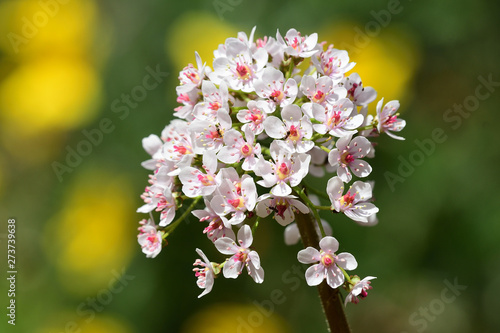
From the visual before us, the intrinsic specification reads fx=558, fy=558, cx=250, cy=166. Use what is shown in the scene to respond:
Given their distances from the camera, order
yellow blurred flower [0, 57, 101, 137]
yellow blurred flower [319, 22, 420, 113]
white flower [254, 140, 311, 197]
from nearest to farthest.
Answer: white flower [254, 140, 311, 197] < yellow blurred flower [319, 22, 420, 113] < yellow blurred flower [0, 57, 101, 137]

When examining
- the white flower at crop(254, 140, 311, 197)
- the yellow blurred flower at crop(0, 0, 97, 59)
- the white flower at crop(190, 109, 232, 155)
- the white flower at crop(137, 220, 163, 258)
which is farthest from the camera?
the yellow blurred flower at crop(0, 0, 97, 59)

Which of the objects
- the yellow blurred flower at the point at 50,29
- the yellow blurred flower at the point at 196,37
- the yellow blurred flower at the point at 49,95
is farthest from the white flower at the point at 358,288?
the yellow blurred flower at the point at 50,29

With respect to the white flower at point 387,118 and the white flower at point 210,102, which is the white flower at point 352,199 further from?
the white flower at point 210,102

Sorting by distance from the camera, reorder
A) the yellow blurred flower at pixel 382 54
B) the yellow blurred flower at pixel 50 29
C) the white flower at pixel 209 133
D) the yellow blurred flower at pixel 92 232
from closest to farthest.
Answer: the white flower at pixel 209 133 < the yellow blurred flower at pixel 92 232 < the yellow blurred flower at pixel 382 54 < the yellow blurred flower at pixel 50 29

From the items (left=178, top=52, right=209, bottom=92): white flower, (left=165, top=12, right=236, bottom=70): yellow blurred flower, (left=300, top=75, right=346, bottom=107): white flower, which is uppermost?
(left=165, top=12, right=236, bottom=70): yellow blurred flower

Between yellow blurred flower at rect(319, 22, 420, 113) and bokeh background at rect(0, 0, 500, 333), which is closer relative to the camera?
bokeh background at rect(0, 0, 500, 333)

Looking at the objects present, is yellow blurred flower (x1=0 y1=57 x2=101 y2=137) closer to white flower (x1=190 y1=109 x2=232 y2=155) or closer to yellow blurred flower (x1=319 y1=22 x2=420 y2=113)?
yellow blurred flower (x1=319 y1=22 x2=420 y2=113)

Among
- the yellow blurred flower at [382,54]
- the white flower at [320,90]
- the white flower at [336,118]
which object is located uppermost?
the yellow blurred flower at [382,54]

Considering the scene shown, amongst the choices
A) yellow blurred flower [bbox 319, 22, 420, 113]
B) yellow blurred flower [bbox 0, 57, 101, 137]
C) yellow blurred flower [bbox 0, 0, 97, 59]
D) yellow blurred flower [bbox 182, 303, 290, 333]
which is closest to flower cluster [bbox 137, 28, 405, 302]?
yellow blurred flower [bbox 182, 303, 290, 333]
